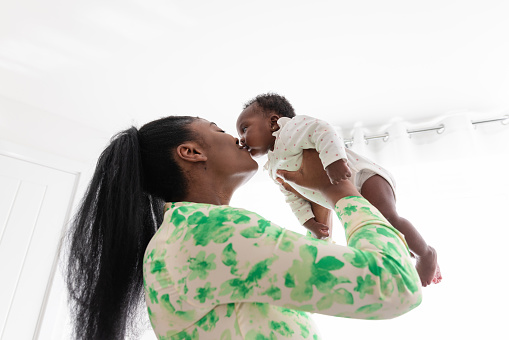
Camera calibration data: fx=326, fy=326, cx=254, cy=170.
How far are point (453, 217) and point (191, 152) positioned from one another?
178 cm

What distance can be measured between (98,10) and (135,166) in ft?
3.83

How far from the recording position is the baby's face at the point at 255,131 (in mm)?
1244

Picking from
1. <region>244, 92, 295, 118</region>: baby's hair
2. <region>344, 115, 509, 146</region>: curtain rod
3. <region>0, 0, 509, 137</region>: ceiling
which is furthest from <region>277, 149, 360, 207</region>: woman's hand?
<region>344, 115, 509, 146</region>: curtain rod

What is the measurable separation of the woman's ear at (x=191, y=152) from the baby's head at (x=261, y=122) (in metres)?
0.40

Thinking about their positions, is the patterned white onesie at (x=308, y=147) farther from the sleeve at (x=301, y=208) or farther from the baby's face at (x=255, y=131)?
the baby's face at (x=255, y=131)

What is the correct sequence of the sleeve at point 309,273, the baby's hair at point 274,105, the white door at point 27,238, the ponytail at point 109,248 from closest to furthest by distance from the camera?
the sleeve at point 309,273, the ponytail at point 109,248, the baby's hair at point 274,105, the white door at point 27,238

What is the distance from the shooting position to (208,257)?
54 cm

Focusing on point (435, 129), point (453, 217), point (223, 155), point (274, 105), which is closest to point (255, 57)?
point (274, 105)

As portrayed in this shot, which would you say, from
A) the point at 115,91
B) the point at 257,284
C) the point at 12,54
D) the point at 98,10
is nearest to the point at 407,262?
the point at 257,284

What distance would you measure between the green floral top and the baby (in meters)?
0.28

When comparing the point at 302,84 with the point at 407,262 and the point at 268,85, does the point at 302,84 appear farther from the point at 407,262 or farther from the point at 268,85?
the point at 407,262

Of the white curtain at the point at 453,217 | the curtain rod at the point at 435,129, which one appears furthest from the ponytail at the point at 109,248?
the curtain rod at the point at 435,129

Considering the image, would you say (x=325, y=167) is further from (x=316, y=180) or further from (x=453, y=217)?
(x=453, y=217)

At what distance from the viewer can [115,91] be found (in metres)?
2.17
